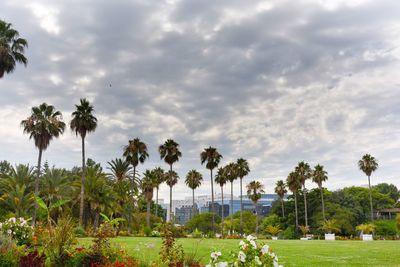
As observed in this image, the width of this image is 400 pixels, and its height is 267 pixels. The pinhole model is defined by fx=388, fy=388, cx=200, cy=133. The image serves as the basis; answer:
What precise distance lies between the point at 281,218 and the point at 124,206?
40.2 meters

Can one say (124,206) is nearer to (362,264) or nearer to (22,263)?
(362,264)

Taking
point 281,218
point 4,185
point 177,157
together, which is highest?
point 177,157

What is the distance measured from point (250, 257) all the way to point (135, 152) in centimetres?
5593

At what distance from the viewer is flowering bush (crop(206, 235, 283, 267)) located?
679cm

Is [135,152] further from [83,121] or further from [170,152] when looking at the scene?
[83,121]

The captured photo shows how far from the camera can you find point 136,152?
6194 cm

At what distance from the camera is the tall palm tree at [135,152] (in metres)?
61.8

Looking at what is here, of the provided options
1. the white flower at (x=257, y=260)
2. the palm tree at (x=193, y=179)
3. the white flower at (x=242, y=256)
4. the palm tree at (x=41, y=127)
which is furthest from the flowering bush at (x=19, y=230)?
the palm tree at (x=193, y=179)

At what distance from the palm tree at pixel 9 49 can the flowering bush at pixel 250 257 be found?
32.4 m

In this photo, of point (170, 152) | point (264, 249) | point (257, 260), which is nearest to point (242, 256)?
point (257, 260)

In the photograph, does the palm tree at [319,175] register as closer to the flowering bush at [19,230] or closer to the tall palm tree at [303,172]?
the tall palm tree at [303,172]

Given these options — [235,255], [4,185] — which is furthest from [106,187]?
[235,255]

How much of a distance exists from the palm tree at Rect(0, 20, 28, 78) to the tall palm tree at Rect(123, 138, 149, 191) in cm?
2761

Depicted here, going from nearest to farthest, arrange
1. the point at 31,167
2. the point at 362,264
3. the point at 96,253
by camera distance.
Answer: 1. the point at 96,253
2. the point at 362,264
3. the point at 31,167
